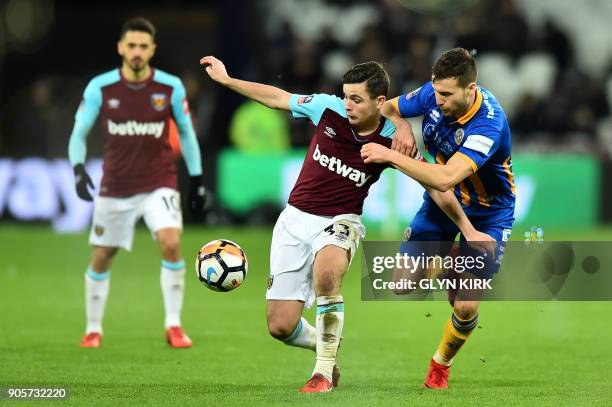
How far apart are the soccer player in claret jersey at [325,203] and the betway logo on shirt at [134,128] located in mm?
2238

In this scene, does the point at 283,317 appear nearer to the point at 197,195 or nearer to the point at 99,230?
the point at 197,195

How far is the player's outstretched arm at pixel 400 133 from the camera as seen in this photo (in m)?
6.93

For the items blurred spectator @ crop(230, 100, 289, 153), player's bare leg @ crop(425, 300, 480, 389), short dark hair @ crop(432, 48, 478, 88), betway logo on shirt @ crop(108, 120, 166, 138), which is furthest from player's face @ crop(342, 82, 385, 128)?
blurred spectator @ crop(230, 100, 289, 153)

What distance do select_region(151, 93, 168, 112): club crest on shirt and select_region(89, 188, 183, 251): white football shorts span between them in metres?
0.64

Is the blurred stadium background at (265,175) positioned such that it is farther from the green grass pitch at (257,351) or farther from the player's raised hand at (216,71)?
the player's raised hand at (216,71)

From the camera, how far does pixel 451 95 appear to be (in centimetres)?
689

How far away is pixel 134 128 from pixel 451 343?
3371 mm

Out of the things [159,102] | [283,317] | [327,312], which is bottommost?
[283,317]

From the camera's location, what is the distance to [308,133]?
62.2 feet

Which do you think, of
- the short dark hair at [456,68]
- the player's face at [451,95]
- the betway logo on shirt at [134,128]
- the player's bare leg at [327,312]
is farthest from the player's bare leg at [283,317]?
the betway logo on shirt at [134,128]

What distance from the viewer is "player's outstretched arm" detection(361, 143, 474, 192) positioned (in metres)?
6.64

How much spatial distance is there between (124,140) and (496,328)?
11.8 feet

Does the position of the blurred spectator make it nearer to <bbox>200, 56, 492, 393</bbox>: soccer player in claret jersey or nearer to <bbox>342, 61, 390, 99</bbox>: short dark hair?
<bbox>200, 56, 492, 393</bbox>: soccer player in claret jersey

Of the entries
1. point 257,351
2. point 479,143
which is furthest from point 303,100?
point 257,351
